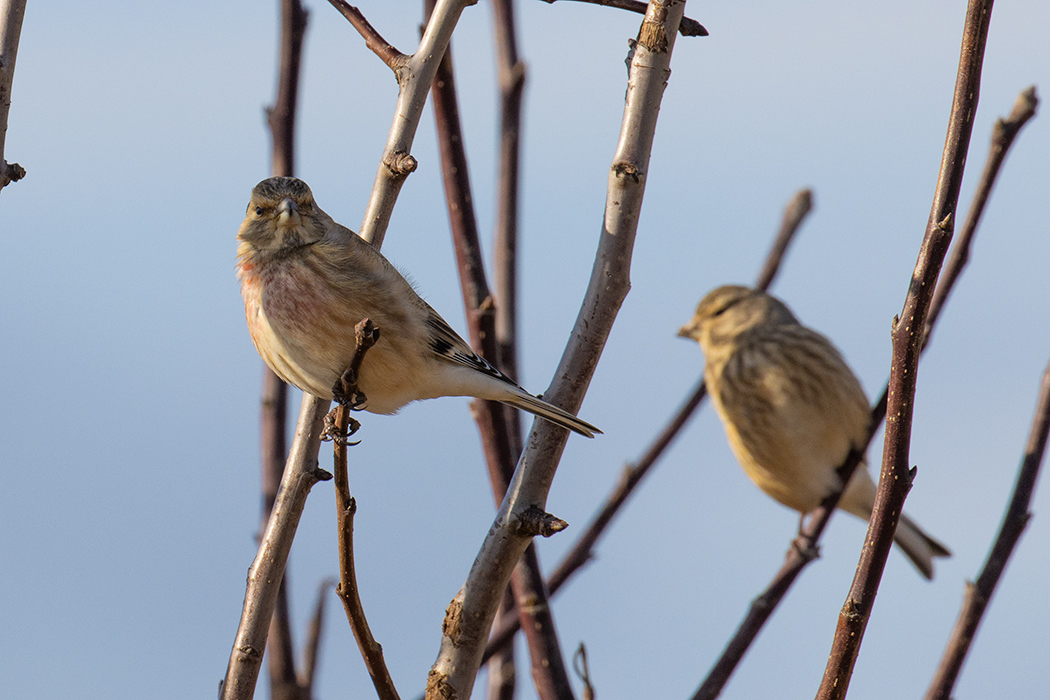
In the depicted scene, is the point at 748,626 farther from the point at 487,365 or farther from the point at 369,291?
the point at 369,291

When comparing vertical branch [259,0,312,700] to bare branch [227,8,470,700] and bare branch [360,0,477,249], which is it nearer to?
bare branch [227,8,470,700]

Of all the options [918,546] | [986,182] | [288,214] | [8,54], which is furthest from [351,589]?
[918,546]

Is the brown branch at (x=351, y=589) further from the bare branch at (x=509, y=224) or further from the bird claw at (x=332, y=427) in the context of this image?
the bare branch at (x=509, y=224)

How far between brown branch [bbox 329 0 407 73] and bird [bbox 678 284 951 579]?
122 inches

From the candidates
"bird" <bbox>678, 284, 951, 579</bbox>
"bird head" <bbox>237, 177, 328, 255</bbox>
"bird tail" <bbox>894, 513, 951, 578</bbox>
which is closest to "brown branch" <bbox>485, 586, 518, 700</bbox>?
"bird head" <bbox>237, 177, 328, 255</bbox>

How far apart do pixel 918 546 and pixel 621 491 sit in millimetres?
3029

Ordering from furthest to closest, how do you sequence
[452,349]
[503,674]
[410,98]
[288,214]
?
[452,349] → [288,214] → [503,674] → [410,98]

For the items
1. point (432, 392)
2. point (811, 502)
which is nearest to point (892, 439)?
point (432, 392)

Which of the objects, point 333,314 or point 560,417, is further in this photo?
point 333,314

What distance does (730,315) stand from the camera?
20.1 ft

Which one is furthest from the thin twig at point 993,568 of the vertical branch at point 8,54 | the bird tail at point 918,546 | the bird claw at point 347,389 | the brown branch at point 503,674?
the bird tail at point 918,546

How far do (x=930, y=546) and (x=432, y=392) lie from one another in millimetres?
3600

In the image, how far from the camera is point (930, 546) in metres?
5.72

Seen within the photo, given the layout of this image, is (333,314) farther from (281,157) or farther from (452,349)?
(281,157)
